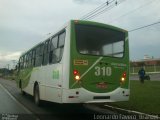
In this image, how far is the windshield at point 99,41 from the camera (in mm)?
12234

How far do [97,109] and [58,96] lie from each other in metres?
3.36

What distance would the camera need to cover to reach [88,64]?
12117 mm

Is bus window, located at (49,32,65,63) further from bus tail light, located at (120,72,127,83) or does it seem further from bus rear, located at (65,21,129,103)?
bus tail light, located at (120,72,127,83)

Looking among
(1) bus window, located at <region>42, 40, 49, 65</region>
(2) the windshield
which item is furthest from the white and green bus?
(1) bus window, located at <region>42, 40, 49, 65</region>

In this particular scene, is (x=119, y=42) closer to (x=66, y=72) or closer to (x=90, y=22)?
(x=90, y=22)

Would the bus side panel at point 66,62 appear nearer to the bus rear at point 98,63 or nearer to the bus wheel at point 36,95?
the bus rear at point 98,63

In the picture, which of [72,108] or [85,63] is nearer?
[85,63]

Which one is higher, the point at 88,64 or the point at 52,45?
the point at 52,45

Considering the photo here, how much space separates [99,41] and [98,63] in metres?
0.85

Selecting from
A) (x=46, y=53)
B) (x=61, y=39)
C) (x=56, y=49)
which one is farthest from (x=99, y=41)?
(x=46, y=53)

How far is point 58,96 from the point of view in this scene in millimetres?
12289

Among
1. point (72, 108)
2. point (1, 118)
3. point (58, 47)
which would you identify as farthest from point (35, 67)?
point (1, 118)

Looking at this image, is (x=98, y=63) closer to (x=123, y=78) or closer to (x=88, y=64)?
(x=88, y=64)

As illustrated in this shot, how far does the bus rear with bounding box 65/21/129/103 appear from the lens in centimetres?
1187
